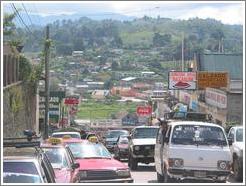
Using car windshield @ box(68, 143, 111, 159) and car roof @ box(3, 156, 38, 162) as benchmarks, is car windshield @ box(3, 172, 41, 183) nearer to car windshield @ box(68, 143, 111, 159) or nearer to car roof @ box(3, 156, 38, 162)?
car roof @ box(3, 156, 38, 162)

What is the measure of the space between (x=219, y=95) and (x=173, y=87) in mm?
3321

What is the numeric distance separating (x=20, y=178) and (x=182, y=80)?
35844 mm

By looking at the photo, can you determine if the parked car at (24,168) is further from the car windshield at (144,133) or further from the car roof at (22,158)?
the car windshield at (144,133)

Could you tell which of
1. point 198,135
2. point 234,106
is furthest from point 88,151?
point 234,106

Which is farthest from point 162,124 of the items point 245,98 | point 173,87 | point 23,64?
point 173,87

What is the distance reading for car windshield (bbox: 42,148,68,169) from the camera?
628 inches

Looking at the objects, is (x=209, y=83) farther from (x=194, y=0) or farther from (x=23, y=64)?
(x=194, y=0)

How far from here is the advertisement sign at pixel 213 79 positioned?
45.1 metres

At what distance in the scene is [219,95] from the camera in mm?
45656

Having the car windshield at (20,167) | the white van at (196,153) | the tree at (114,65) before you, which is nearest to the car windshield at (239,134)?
the white van at (196,153)

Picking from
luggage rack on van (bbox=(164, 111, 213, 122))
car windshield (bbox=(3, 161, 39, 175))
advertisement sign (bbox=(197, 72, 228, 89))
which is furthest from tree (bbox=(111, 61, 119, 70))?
car windshield (bbox=(3, 161, 39, 175))

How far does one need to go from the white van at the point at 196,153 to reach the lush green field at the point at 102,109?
3278 inches

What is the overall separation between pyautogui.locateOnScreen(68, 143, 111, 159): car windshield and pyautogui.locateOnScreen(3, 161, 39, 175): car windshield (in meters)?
6.31

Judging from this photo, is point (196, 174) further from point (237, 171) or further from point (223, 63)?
point (223, 63)
